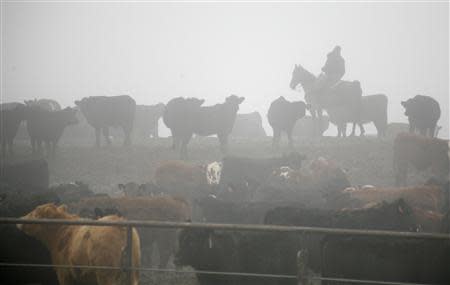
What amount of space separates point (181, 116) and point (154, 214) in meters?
11.5

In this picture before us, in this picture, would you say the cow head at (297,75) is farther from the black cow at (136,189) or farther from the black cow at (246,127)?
the black cow at (136,189)

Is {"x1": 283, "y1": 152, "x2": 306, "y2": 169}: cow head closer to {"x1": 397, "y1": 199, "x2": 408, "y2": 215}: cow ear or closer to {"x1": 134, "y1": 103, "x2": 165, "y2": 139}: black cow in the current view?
{"x1": 397, "y1": 199, "x2": 408, "y2": 215}: cow ear

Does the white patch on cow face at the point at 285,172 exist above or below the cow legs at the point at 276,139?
below

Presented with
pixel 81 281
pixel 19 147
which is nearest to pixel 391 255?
pixel 81 281

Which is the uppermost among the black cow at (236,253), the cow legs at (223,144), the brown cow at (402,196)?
the cow legs at (223,144)

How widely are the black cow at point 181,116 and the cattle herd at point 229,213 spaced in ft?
0.17

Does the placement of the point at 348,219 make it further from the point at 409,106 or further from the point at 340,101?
the point at 340,101

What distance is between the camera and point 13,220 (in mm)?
5605

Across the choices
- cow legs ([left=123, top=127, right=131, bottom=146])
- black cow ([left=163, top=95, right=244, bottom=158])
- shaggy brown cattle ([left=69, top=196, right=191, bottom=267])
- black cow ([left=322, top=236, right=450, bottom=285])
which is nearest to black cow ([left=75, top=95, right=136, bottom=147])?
cow legs ([left=123, top=127, right=131, bottom=146])

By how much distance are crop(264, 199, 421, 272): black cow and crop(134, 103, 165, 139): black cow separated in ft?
84.9

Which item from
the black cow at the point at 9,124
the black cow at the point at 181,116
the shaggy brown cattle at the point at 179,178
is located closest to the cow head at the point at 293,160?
the shaggy brown cattle at the point at 179,178

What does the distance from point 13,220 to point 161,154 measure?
1509 centimetres

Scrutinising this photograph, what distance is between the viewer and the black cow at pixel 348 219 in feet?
27.8

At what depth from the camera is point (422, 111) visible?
20.1 metres
